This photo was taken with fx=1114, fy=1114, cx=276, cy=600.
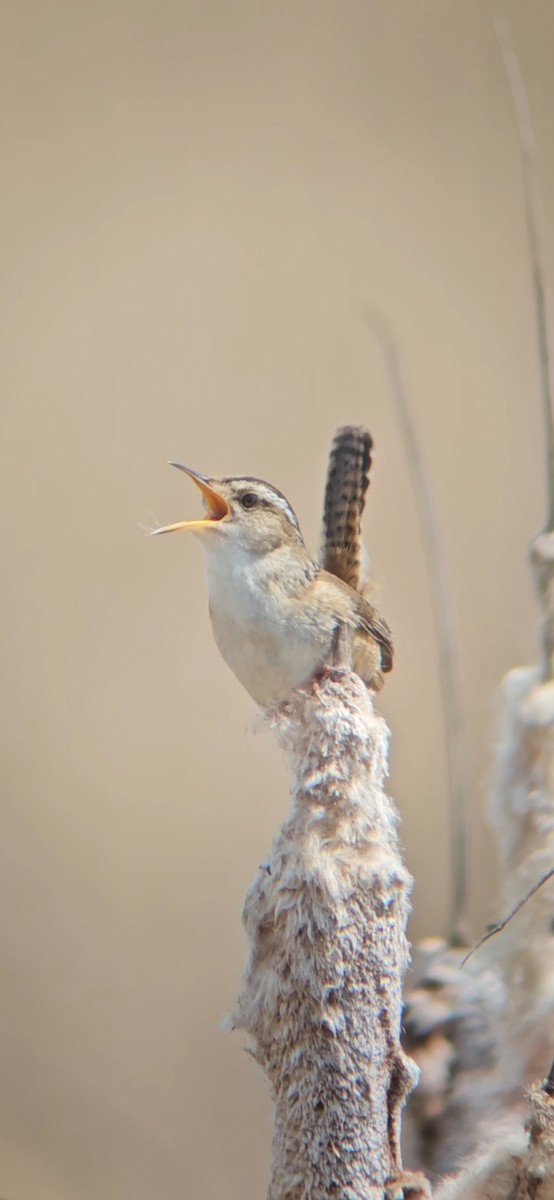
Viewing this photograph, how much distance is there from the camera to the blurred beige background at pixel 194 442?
1.45 metres

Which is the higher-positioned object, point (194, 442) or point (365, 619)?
point (194, 442)

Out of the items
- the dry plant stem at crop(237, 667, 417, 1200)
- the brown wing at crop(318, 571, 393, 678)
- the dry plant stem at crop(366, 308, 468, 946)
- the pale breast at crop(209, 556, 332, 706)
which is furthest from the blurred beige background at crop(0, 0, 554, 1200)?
the dry plant stem at crop(237, 667, 417, 1200)

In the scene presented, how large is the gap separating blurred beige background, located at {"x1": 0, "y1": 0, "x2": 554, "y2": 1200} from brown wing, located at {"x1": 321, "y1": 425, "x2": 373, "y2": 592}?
0.28ft

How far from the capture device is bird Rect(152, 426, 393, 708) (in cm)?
121

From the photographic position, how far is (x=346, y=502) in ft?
4.40

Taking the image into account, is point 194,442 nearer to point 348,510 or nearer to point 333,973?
point 348,510

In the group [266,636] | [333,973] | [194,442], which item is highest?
[194,442]

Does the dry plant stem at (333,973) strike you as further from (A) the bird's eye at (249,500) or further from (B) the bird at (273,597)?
(A) the bird's eye at (249,500)

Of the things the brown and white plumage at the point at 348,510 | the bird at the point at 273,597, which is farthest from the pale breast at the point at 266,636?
the brown and white plumage at the point at 348,510

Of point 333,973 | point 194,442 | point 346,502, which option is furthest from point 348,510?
point 333,973

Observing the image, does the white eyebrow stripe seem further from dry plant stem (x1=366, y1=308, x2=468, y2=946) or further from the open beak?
dry plant stem (x1=366, y1=308, x2=468, y2=946)

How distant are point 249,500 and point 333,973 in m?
0.54

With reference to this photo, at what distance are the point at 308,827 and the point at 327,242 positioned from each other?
871mm

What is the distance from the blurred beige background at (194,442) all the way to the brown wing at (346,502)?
Answer: 85 millimetres
